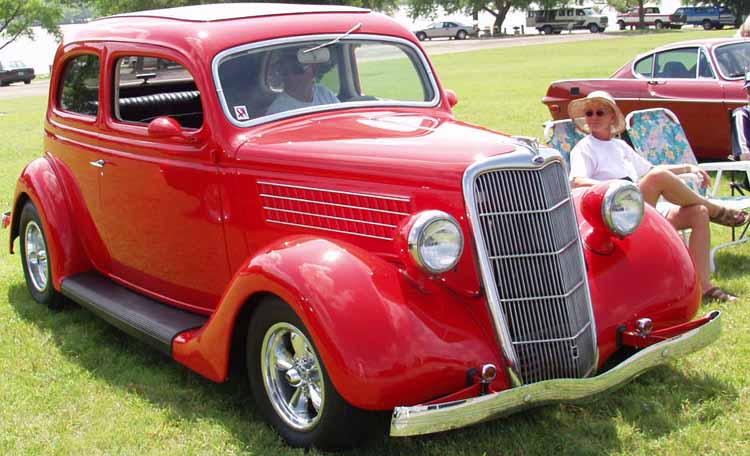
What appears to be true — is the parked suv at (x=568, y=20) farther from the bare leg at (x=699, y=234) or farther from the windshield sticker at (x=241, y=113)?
the windshield sticker at (x=241, y=113)

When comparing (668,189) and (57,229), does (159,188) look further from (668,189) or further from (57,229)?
(668,189)

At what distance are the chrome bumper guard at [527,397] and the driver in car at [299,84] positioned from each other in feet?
6.72

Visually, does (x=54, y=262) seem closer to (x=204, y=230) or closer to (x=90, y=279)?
Answer: (x=90, y=279)

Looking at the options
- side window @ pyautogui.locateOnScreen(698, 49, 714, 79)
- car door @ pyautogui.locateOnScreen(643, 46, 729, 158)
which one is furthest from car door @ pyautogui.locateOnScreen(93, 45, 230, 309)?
side window @ pyautogui.locateOnScreen(698, 49, 714, 79)

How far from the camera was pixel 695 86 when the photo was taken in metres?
10.4

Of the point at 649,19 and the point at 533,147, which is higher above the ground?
the point at 533,147

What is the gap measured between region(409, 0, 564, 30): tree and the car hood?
189 feet

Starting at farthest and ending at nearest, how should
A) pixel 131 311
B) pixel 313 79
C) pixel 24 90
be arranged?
pixel 24 90 → pixel 131 311 → pixel 313 79

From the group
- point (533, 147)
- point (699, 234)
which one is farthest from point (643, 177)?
point (533, 147)

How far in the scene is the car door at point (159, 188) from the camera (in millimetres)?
4668

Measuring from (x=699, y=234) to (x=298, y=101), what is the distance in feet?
9.02

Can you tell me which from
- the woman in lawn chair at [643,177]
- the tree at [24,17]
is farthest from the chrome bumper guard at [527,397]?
the tree at [24,17]

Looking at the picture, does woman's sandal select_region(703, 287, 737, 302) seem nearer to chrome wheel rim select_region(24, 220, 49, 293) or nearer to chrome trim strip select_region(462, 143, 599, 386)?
chrome trim strip select_region(462, 143, 599, 386)

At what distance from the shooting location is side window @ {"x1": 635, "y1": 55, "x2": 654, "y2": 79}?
1105 centimetres
